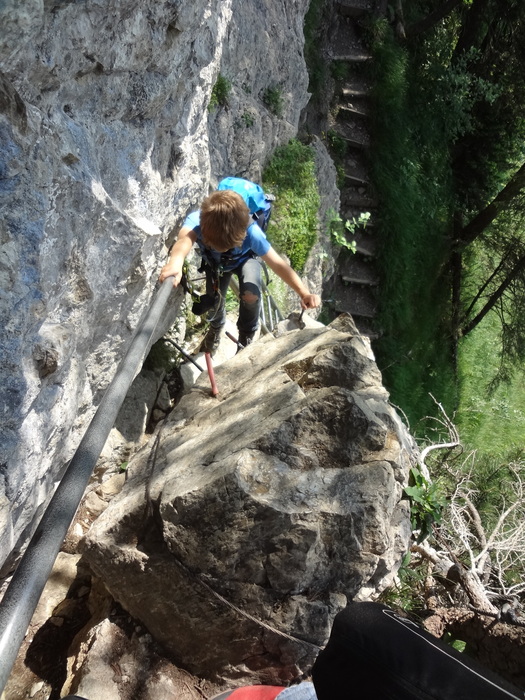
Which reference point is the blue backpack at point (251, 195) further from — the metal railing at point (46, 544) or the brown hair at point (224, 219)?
the metal railing at point (46, 544)

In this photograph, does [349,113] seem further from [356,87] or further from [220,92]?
[220,92]

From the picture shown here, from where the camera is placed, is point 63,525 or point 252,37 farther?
point 252,37

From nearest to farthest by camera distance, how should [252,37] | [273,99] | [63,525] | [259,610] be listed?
1. [63,525]
2. [259,610]
3. [252,37]
4. [273,99]

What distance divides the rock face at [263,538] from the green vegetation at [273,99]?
18.8ft

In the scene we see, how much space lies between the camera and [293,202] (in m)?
8.09

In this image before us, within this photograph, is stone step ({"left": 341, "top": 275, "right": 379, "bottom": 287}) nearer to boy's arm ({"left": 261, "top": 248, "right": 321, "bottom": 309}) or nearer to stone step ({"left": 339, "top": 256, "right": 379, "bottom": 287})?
stone step ({"left": 339, "top": 256, "right": 379, "bottom": 287})

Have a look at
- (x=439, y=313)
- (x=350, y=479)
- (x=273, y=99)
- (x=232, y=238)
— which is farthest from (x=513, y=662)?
(x=439, y=313)

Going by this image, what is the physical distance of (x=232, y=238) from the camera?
147 inches

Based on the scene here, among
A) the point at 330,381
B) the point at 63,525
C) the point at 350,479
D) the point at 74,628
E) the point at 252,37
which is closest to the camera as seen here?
the point at 63,525

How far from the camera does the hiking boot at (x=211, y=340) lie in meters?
5.16

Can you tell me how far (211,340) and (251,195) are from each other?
1.54m

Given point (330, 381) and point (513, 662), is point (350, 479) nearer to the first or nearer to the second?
point (330, 381)

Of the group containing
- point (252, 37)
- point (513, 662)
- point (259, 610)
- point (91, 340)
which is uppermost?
point (252, 37)

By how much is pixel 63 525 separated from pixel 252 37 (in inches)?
279
